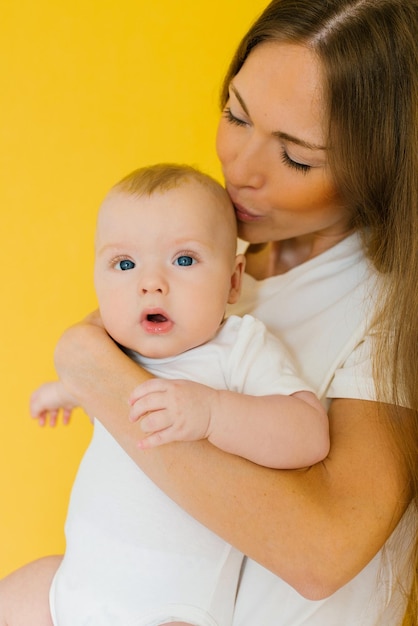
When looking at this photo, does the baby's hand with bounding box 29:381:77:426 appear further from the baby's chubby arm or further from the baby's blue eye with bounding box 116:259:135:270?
the baby's chubby arm

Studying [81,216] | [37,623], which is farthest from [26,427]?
[37,623]

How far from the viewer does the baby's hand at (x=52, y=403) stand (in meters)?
1.84

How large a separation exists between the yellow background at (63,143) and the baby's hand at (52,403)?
83cm

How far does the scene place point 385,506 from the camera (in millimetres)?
1402

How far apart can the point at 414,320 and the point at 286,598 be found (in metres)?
0.48

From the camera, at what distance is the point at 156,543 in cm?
143

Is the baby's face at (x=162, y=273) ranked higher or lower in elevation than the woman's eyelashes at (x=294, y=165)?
lower

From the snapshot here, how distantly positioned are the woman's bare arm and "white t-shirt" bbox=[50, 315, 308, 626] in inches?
2.9

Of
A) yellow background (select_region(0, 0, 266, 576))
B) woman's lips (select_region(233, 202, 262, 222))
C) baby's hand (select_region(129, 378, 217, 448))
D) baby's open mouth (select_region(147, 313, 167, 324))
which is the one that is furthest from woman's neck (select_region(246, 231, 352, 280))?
yellow background (select_region(0, 0, 266, 576))

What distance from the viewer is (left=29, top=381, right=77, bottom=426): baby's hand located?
1.84 m

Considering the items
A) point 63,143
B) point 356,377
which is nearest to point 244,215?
point 356,377

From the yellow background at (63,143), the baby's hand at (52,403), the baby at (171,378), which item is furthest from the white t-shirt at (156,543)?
the yellow background at (63,143)

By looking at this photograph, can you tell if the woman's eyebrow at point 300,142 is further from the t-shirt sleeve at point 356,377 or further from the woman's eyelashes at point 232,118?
the t-shirt sleeve at point 356,377

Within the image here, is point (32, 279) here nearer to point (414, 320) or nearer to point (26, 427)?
point (26, 427)
